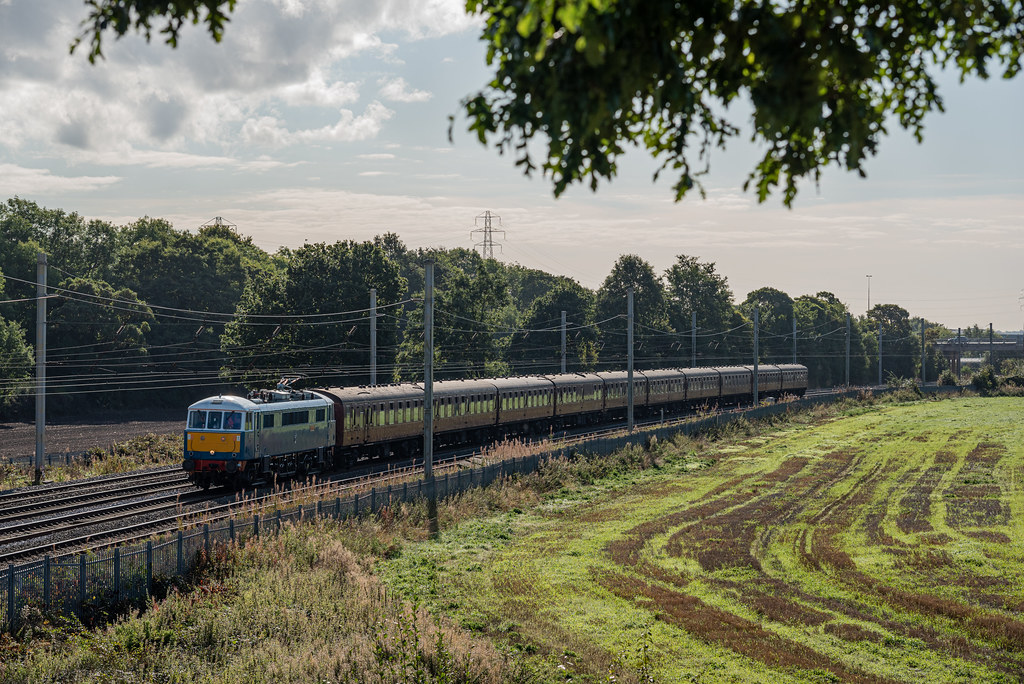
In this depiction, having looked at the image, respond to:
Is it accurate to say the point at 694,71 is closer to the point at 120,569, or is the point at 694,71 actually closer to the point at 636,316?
the point at 120,569

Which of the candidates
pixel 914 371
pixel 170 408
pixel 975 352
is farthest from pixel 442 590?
pixel 975 352

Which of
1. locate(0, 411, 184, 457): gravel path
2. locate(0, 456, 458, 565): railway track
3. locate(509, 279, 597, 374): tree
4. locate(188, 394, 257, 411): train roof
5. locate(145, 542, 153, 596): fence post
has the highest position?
locate(509, 279, 597, 374): tree

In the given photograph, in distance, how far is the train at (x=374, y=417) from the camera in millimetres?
31641

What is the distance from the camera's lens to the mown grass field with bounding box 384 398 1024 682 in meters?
16.5

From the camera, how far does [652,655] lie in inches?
654

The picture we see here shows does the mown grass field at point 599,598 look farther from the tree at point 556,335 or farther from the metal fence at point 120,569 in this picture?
the tree at point 556,335

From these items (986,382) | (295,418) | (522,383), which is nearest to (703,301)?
(986,382)

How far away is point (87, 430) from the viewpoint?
66.4 metres

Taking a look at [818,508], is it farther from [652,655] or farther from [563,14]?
[563,14]

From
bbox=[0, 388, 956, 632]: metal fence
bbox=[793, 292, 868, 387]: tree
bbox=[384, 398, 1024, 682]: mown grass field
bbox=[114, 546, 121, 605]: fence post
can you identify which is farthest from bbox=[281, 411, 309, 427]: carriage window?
bbox=[793, 292, 868, 387]: tree

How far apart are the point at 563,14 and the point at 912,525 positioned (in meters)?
28.4

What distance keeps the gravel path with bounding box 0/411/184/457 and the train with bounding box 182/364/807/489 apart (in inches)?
792

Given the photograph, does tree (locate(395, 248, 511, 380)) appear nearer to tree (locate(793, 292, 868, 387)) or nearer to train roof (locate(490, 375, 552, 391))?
train roof (locate(490, 375, 552, 391))

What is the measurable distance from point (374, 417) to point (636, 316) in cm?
6627
